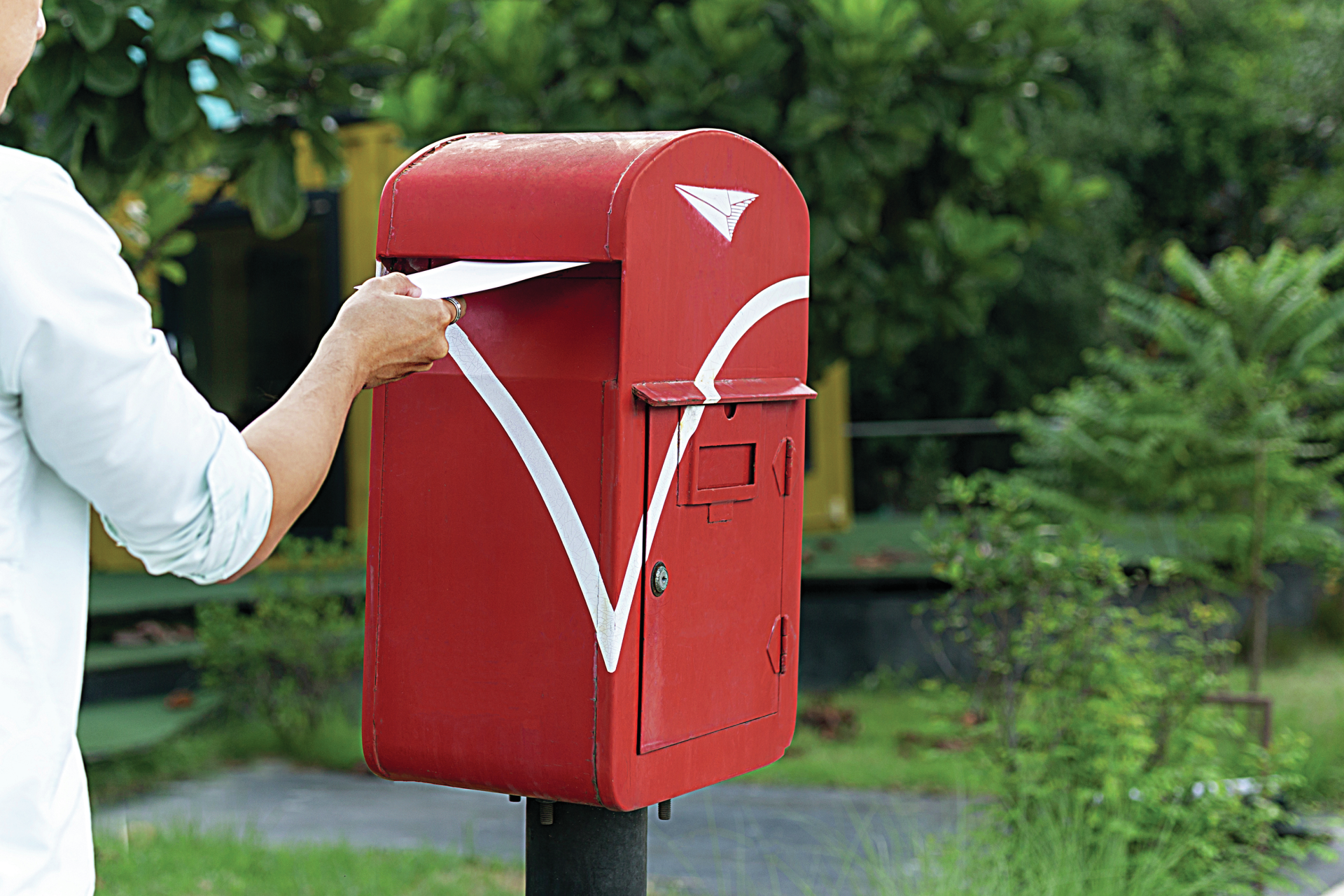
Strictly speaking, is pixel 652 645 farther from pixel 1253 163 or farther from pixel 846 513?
pixel 1253 163

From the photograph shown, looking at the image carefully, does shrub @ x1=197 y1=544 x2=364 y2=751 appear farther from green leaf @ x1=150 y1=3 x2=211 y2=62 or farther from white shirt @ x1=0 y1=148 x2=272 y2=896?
white shirt @ x1=0 y1=148 x2=272 y2=896

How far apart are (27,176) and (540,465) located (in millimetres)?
926

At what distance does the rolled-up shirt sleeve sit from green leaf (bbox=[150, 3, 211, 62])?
11.4ft

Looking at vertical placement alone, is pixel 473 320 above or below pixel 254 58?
below

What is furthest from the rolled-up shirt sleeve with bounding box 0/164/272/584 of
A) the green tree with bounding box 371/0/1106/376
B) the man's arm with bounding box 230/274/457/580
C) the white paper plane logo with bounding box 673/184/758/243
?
the green tree with bounding box 371/0/1106/376

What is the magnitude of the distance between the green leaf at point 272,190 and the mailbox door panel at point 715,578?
296cm

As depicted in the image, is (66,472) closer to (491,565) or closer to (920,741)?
(491,565)

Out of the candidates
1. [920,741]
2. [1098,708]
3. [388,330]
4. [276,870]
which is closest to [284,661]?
[276,870]

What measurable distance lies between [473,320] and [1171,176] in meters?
12.6

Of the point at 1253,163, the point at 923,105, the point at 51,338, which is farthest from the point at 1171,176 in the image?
the point at 51,338

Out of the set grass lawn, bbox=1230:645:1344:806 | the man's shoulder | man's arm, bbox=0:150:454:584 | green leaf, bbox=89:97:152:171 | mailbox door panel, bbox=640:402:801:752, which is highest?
green leaf, bbox=89:97:152:171

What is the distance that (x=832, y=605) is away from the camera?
746cm

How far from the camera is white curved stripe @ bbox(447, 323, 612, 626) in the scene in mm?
1939

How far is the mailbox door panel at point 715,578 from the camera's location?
1.99 meters
